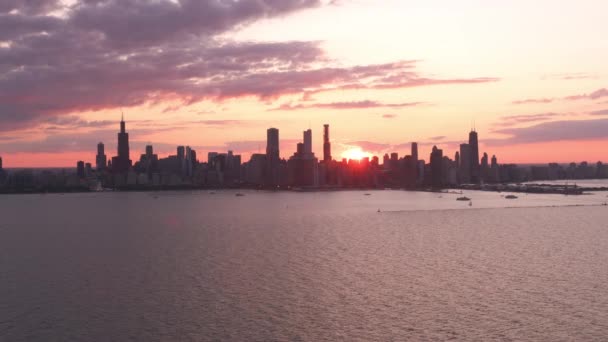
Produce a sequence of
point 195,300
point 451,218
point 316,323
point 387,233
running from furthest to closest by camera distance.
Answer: point 451,218 → point 387,233 → point 195,300 → point 316,323

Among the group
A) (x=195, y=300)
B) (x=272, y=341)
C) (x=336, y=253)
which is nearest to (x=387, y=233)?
(x=336, y=253)

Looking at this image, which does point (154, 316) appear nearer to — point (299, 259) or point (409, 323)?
point (409, 323)

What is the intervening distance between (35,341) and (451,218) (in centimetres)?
14758

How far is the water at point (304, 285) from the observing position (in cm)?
5559

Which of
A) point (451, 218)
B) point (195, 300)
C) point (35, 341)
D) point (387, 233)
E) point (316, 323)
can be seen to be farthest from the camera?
point (451, 218)

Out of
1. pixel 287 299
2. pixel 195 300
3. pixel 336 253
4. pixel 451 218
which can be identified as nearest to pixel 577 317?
pixel 287 299

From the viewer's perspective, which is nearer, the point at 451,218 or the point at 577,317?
the point at 577,317

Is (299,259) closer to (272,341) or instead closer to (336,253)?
(336,253)

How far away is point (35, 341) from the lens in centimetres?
5175

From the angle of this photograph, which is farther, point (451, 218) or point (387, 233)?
point (451, 218)

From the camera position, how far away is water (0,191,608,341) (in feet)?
182

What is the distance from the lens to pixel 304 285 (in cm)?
7469

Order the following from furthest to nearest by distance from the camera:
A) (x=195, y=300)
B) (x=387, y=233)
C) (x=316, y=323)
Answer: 1. (x=387, y=233)
2. (x=195, y=300)
3. (x=316, y=323)

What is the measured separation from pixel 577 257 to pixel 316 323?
196ft
